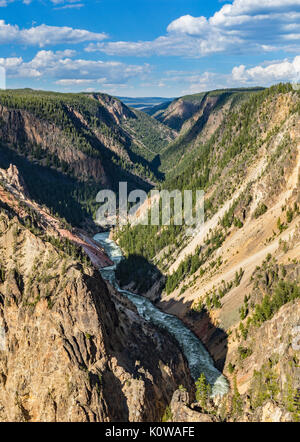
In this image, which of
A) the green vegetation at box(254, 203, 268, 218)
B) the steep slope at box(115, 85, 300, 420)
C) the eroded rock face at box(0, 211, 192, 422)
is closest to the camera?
the eroded rock face at box(0, 211, 192, 422)

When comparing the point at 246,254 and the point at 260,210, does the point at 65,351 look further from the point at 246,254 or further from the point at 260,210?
the point at 260,210

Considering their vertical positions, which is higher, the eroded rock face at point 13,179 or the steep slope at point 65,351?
the eroded rock face at point 13,179

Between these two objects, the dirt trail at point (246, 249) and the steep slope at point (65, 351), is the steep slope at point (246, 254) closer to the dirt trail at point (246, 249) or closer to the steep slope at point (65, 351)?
the dirt trail at point (246, 249)

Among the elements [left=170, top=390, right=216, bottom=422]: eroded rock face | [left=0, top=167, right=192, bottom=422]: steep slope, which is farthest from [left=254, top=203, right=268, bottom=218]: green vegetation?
[left=170, top=390, right=216, bottom=422]: eroded rock face

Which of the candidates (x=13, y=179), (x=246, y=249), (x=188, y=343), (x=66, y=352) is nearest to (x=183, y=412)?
(x=66, y=352)

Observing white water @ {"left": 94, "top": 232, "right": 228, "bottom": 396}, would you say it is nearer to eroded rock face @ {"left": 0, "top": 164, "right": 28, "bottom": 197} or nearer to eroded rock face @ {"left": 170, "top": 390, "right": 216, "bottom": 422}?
eroded rock face @ {"left": 170, "top": 390, "right": 216, "bottom": 422}

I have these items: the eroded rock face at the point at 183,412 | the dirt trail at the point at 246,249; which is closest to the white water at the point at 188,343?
the dirt trail at the point at 246,249
